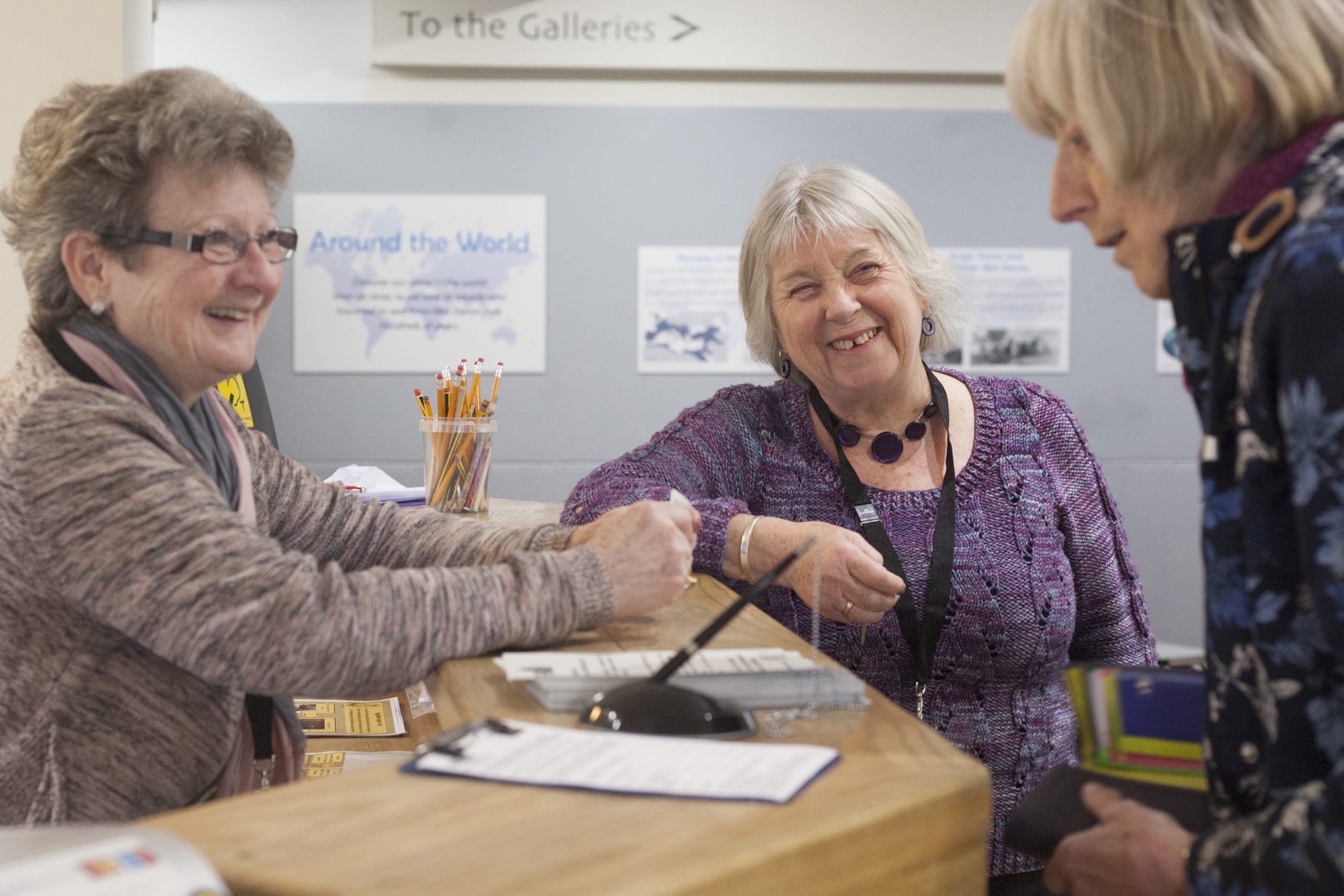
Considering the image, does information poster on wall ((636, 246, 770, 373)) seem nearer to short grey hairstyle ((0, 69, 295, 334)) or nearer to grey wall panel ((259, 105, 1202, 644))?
grey wall panel ((259, 105, 1202, 644))

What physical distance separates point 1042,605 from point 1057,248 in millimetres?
2800

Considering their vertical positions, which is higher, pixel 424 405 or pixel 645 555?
pixel 424 405

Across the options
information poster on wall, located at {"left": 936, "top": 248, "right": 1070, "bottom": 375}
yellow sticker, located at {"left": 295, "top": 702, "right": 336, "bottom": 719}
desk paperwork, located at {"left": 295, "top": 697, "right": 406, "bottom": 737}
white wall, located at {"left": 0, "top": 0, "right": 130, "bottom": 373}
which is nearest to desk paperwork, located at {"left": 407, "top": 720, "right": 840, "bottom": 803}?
desk paperwork, located at {"left": 295, "top": 697, "right": 406, "bottom": 737}

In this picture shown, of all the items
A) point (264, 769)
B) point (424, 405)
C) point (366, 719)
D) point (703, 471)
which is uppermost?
point (424, 405)

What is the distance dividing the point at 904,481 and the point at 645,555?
819mm

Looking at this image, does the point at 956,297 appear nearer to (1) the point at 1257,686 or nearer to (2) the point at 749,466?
(2) the point at 749,466

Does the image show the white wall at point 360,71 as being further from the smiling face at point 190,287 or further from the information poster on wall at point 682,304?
the smiling face at point 190,287

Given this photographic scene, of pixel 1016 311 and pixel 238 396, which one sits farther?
pixel 1016 311

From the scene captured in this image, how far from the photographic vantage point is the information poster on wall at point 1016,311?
4379 mm

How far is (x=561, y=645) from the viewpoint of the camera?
1.38m

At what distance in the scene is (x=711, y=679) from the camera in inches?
46.5

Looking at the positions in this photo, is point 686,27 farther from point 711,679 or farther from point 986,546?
point 711,679

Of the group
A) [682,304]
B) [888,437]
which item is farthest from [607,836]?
[682,304]

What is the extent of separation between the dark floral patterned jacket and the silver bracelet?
89 cm
